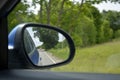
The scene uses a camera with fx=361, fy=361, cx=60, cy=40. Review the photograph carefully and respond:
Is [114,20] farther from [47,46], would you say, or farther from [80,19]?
[47,46]

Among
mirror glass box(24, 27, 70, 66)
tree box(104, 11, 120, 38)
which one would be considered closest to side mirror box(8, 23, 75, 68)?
mirror glass box(24, 27, 70, 66)

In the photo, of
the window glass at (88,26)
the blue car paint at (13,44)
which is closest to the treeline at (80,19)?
the window glass at (88,26)

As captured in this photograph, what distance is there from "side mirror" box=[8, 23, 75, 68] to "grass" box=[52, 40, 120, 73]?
0.12ft

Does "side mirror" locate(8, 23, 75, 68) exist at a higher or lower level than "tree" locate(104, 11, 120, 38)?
lower

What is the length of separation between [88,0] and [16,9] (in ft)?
1.12

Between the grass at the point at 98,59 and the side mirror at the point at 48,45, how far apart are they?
4 cm

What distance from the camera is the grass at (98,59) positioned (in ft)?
5.20

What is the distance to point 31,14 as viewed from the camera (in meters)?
1.69

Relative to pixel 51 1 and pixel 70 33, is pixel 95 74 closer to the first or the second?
pixel 70 33

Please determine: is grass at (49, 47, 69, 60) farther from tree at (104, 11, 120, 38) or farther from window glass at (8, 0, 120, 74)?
tree at (104, 11, 120, 38)

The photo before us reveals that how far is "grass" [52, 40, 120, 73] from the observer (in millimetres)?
1585

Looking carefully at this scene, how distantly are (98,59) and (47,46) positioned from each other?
0.24 m

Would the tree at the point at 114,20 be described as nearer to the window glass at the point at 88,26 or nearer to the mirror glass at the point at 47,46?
the window glass at the point at 88,26

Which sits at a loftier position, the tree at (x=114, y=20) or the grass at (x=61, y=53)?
the tree at (x=114, y=20)
